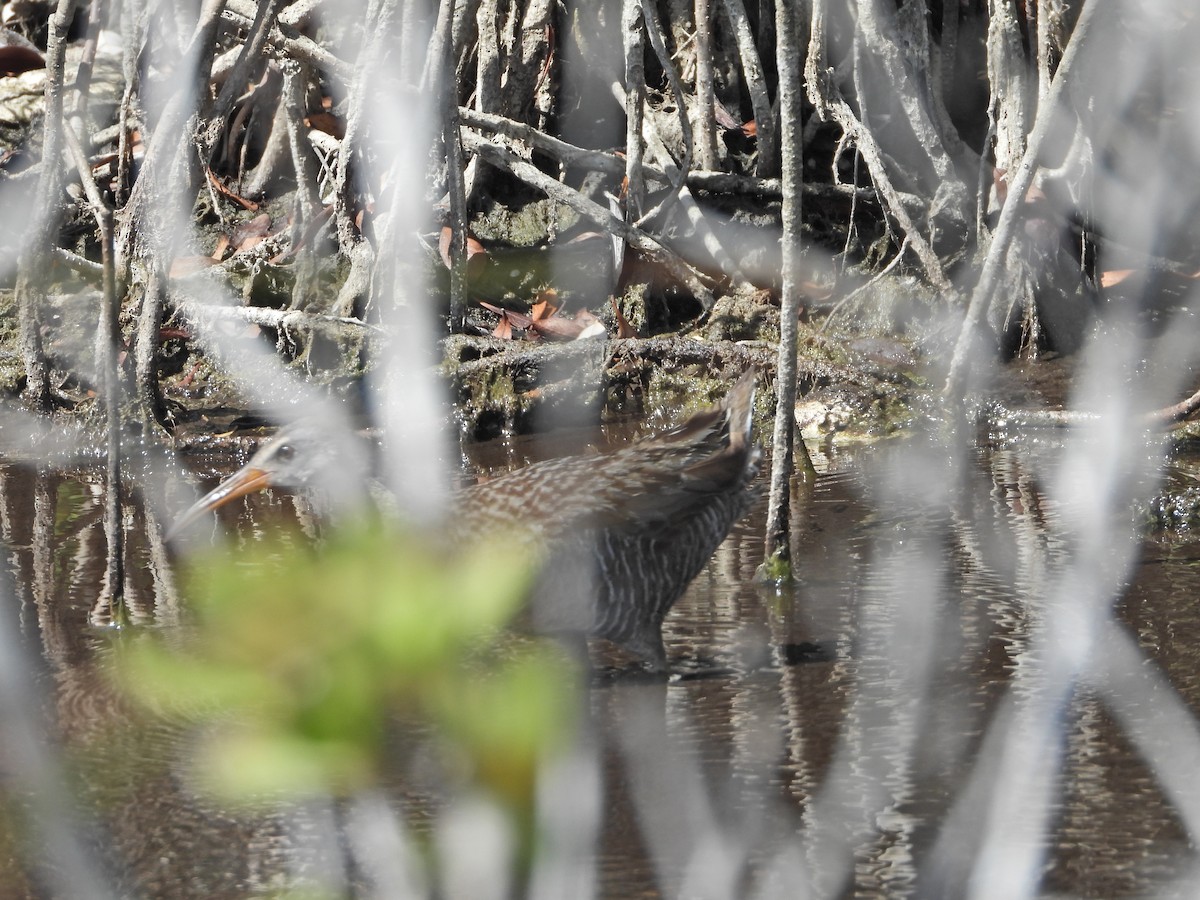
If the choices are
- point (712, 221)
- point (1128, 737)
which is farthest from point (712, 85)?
point (1128, 737)

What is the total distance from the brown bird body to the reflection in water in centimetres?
18

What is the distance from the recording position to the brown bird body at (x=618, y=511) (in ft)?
11.1

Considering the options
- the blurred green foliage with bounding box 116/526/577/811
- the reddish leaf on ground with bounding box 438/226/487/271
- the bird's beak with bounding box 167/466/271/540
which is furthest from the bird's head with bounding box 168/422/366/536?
the blurred green foliage with bounding box 116/526/577/811

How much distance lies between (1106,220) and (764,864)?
469cm

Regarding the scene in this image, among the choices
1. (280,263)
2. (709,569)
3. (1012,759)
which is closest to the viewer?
(1012,759)

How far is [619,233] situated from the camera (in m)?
6.34

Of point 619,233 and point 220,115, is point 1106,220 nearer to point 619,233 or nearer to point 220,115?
point 619,233

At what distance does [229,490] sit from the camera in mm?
3666

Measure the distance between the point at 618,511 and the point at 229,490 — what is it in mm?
987

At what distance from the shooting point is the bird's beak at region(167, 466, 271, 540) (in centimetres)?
360

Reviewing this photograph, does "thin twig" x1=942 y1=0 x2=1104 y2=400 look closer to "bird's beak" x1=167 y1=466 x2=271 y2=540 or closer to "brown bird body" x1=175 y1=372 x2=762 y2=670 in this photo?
"brown bird body" x1=175 y1=372 x2=762 y2=670

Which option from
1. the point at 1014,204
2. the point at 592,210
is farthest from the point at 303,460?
the point at 592,210

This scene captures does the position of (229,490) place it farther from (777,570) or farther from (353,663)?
(353,663)

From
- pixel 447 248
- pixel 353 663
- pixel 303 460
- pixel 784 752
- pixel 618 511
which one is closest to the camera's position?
pixel 353 663
